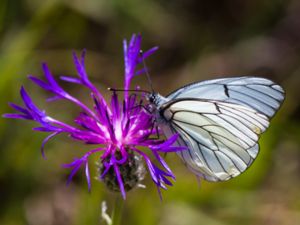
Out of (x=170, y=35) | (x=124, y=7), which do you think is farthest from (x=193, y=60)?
(x=124, y=7)

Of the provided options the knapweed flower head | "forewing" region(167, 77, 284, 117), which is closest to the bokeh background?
the knapweed flower head

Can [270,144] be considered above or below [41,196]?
below

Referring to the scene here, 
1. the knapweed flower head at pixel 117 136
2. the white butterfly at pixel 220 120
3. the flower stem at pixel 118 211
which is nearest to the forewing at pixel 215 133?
the white butterfly at pixel 220 120

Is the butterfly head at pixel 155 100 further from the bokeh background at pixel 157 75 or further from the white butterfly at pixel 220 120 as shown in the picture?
the bokeh background at pixel 157 75

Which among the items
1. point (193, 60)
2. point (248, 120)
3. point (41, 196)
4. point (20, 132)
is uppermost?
point (193, 60)

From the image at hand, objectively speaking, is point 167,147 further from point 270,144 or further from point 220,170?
point 270,144
